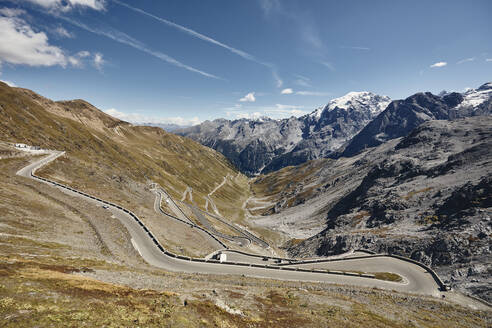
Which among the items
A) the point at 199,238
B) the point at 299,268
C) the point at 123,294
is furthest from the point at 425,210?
the point at 123,294

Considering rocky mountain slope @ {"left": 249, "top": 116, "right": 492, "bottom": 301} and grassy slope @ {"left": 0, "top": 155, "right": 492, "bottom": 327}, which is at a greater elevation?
rocky mountain slope @ {"left": 249, "top": 116, "right": 492, "bottom": 301}

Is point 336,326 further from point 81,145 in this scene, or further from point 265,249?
point 81,145

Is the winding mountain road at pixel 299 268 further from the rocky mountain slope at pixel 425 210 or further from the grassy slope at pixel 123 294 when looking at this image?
the rocky mountain slope at pixel 425 210

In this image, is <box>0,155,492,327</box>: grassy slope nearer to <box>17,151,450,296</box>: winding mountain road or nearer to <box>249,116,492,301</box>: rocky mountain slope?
<box>17,151,450,296</box>: winding mountain road

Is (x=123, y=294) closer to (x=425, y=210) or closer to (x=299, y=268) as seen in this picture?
(x=299, y=268)

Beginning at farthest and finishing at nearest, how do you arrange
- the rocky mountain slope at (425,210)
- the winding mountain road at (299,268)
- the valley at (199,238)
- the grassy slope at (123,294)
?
1. the rocky mountain slope at (425,210)
2. the winding mountain road at (299,268)
3. the valley at (199,238)
4. the grassy slope at (123,294)

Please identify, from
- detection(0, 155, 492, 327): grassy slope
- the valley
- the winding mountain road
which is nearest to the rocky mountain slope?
the valley

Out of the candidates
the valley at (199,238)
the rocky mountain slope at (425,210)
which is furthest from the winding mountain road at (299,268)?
the rocky mountain slope at (425,210)

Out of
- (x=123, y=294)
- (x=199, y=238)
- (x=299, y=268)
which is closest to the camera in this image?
(x=123, y=294)

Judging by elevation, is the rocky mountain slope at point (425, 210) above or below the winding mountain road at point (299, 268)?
above
